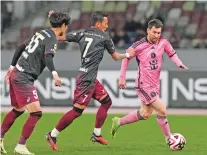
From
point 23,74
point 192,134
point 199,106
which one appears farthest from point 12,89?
point 199,106

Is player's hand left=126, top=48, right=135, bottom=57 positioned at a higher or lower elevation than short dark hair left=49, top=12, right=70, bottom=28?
lower

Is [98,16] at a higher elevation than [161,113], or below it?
higher

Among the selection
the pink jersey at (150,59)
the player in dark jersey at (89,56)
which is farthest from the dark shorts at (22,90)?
the pink jersey at (150,59)

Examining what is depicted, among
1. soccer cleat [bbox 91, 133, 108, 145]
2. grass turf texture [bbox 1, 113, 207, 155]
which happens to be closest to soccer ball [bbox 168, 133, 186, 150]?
grass turf texture [bbox 1, 113, 207, 155]

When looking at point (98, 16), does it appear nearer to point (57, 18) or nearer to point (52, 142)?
point (57, 18)

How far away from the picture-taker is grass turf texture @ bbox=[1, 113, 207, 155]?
10.5 metres

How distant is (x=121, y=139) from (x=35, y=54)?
9.65ft

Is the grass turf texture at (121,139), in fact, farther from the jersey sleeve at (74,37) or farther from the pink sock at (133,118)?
the jersey sleeve at (74,37)

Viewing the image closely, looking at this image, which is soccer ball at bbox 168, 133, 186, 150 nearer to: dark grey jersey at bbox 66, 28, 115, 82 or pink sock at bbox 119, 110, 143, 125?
pink sock at bbox 119, 110, 143, 125

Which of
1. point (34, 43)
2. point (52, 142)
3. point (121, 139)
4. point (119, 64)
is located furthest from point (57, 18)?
point (119, 64)

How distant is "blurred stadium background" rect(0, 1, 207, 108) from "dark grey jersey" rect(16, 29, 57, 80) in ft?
31.9

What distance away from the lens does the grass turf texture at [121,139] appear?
1054 cm

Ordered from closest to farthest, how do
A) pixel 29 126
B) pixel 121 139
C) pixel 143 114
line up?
pixel 29 126 → pixel 143 114 → pixel 121 139

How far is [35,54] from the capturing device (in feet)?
33.0
